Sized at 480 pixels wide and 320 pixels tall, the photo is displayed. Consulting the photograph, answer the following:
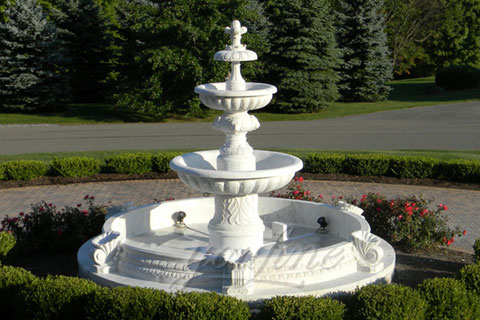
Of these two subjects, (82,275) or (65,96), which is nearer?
(82,275)

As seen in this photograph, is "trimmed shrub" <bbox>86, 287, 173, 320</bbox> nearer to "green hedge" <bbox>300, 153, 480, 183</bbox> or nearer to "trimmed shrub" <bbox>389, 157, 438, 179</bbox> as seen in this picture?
"green hedge" <bbox>300, 153, 480, 183</bbox>

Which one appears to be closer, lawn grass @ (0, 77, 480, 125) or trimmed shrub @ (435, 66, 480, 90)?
lawn grass @ (0, 77, 480, 125)

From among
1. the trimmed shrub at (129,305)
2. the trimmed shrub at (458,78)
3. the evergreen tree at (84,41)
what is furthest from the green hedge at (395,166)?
the trimmed shrub at (458,78)

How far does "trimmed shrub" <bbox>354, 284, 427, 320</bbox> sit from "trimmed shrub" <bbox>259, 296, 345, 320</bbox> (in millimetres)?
237

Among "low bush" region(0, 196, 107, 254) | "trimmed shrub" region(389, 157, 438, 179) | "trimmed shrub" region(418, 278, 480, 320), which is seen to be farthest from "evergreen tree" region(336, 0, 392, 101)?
A: "trimmed shrub" region(418, 278, 480, 320)

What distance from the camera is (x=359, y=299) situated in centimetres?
692

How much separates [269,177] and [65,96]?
1006 inches

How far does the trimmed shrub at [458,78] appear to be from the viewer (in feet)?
132

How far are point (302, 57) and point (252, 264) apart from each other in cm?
2446

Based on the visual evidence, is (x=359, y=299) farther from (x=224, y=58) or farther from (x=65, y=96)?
(x=65, y=96)

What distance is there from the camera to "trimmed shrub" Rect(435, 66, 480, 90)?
132 feet

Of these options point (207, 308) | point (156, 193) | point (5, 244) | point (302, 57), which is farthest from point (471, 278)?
point (302, 57)

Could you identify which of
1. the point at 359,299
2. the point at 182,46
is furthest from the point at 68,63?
the point at 359,299

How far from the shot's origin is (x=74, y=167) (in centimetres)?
1622
